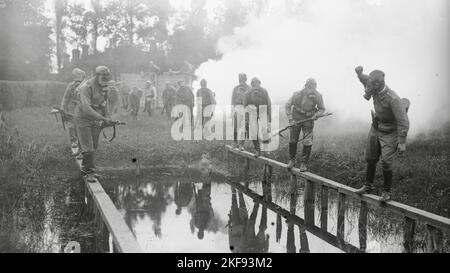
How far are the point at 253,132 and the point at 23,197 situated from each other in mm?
5361

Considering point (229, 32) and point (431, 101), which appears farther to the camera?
point (229, 32)

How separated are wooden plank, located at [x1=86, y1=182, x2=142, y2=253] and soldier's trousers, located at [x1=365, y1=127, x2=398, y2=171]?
3620 millimetres

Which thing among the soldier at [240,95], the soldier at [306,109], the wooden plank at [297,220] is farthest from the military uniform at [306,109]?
the soldier at [240,95]

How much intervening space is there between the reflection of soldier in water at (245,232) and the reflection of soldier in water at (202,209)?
40 centimetres

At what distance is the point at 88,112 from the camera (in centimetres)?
775

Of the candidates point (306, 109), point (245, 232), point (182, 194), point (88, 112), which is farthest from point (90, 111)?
point (306, 109)

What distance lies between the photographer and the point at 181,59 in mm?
36906

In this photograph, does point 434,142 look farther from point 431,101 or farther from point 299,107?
point 431,101

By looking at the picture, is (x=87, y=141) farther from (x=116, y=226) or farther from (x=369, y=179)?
(x=369, y=179)

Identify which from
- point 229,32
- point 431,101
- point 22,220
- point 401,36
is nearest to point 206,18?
point 229,32

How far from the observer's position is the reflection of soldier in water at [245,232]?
6.61m

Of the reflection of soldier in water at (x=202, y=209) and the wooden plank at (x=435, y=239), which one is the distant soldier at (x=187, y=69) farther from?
the wooden plank at (x=435, y=239)

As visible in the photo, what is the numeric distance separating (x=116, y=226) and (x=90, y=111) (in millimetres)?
2852

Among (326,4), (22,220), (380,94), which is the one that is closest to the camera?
(380,94)
